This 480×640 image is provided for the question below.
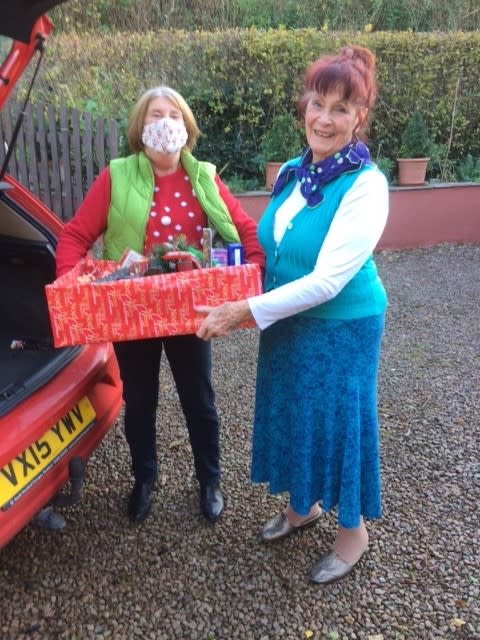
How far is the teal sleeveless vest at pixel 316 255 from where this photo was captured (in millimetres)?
1940

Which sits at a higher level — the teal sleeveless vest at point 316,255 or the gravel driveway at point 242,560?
the teal sleeveless vest at point 316,255

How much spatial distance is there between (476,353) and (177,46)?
540cm

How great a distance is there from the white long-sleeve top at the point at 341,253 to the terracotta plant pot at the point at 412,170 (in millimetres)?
5947

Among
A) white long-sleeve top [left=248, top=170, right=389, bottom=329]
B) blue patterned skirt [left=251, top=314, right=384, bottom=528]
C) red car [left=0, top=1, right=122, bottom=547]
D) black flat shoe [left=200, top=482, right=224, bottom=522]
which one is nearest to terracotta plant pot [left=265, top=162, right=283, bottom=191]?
red car [left=0, top=1, right=122, bottom=547]

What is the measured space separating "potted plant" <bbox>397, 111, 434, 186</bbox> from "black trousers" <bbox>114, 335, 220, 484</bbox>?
582 centimetres

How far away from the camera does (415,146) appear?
778 cm

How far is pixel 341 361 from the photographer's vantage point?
2104mm

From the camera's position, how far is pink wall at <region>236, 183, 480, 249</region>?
7270mm

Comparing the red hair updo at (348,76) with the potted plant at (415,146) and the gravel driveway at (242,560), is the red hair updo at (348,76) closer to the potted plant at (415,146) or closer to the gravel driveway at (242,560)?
the gravel driveway at (242,560)

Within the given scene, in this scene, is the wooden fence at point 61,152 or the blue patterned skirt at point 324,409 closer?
the blue patterned skirt at point 324,409

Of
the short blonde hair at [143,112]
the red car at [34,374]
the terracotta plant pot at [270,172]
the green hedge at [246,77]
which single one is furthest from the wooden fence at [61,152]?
the short blonde hair at [143,112]

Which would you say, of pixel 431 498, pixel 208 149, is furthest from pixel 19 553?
pixel 208 149

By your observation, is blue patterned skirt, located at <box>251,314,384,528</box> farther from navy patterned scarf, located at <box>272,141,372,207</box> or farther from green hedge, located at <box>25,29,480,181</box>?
green hedge, located at <box>25,29,480,181</box>

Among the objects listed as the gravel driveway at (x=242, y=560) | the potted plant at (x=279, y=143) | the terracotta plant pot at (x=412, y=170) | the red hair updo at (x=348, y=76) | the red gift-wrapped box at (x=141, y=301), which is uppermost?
the red hair updo at (x=348, y=76)
